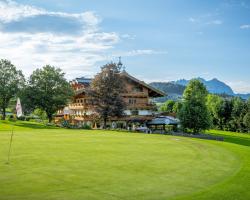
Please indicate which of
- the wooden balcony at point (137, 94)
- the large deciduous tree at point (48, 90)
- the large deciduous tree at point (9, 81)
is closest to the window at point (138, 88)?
the wooden balcony at point (137, 94)

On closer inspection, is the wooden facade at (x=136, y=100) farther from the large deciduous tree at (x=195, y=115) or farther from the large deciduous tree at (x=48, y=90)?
the large deciduous tree at (x=195, y=115)

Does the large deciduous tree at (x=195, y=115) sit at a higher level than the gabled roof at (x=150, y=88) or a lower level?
lower

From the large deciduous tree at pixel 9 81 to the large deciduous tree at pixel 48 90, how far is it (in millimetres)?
2690

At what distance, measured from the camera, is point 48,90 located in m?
64.2

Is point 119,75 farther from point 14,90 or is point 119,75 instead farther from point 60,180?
point 60,180

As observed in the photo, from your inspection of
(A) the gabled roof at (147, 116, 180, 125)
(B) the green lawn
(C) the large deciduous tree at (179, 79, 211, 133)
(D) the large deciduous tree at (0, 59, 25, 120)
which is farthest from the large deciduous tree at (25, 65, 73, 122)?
(B) the green lawn

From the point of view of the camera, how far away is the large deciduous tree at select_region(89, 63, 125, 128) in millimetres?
49844

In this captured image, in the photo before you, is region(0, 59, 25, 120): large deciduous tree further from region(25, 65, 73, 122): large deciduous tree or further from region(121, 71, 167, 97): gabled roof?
region(121, 71, 167, 97): gabled roof

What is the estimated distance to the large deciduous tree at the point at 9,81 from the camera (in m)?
64.4

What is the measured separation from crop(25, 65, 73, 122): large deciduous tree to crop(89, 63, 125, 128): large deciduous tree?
581 inches

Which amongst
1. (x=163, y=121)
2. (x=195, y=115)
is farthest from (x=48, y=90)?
(x=195, y=115)

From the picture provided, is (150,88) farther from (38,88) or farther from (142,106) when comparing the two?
(38,88)

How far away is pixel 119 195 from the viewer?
30.5 ft

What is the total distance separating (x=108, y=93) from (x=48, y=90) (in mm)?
19205
